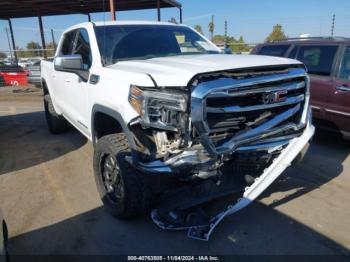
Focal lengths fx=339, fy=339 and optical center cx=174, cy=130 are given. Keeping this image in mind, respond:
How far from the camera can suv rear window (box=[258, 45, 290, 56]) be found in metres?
6.58

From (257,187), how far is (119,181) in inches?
52.2

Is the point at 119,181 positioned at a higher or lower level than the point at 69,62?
lower

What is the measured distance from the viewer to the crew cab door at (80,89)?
4117mm

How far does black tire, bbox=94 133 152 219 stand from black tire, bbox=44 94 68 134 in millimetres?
3294

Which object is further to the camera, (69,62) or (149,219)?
(69,62)

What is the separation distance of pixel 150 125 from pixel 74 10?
22072mm

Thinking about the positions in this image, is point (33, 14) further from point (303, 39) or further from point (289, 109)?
point (289, 109)

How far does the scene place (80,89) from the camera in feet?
13.9

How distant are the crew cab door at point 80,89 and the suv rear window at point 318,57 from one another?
391cm

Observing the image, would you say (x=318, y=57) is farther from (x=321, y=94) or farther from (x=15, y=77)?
(x=15, y=77)

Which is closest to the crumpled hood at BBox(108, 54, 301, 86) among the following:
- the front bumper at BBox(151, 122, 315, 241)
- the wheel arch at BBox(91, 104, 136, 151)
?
the wheel arch at BBox(91, 104, 136, 151)

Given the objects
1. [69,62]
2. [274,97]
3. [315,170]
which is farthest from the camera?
[315,170]

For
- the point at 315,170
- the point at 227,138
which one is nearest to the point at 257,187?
the point at 227,138

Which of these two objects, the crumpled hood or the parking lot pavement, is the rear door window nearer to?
the parking lot pavement
